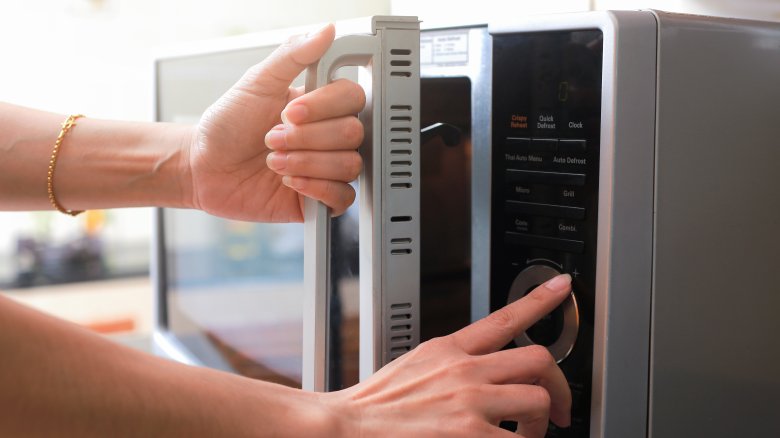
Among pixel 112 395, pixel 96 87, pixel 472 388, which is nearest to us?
pixel 112 395

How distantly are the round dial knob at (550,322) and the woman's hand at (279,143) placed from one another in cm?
15

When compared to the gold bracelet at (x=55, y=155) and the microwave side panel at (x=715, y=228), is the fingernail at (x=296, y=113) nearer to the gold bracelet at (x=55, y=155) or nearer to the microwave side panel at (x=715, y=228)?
the microwave side panel at (x=715, y=228)

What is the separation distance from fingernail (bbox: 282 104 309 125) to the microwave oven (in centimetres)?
10

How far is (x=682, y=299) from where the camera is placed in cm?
58

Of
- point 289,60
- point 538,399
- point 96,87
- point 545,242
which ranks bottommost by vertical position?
point 538,399

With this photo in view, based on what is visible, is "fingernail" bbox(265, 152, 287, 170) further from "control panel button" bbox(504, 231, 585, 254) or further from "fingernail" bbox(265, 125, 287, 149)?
"control panel button" bbox(504, 231, 585, 254)

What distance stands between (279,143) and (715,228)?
1.10 feet

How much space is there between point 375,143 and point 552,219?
0.46 ft

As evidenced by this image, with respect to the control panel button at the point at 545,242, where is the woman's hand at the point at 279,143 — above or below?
above

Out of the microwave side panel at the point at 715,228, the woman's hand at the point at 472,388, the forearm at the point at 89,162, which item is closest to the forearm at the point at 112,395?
the woman's hand at the point at 472,388

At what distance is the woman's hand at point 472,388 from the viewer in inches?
21.4

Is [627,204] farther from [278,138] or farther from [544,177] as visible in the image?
[278,138]

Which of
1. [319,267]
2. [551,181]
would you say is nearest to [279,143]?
[319,267]

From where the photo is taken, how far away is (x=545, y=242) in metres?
0.60
